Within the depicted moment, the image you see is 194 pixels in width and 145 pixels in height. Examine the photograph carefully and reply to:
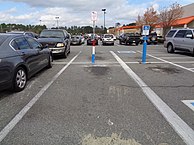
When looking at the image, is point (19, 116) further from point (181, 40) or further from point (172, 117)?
point (181, 40)

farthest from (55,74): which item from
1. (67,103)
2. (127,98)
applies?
(127,98)

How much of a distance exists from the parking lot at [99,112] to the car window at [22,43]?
1174mm

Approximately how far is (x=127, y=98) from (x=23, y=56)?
3238 millimetres

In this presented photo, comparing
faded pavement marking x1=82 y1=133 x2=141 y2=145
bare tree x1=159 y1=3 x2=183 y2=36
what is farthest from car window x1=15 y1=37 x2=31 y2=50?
bare tree x1=159 y1=3 x2=183 y2=36

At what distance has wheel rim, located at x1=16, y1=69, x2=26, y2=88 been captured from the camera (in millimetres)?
5075

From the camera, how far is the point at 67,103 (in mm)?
4324

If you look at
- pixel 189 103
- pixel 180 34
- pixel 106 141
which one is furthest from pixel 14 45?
pixel 180 34

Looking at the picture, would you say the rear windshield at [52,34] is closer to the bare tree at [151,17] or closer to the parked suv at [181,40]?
the parked suv at [181,40]

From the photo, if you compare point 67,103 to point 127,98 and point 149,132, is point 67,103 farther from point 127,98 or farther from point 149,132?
point 149,132

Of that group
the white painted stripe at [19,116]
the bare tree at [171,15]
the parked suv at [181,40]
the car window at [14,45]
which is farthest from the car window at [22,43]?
the bare tree at [171,15]

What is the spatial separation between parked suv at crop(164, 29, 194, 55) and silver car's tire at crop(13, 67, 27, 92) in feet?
36.6

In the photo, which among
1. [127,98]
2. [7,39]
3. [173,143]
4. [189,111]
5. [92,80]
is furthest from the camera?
[92,80]

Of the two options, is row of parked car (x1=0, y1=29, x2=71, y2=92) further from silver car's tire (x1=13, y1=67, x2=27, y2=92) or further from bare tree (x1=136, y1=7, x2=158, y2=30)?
bare tree (x1=136, y1=7, x2=158, y2=30)

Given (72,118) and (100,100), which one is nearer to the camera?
(72,118)
